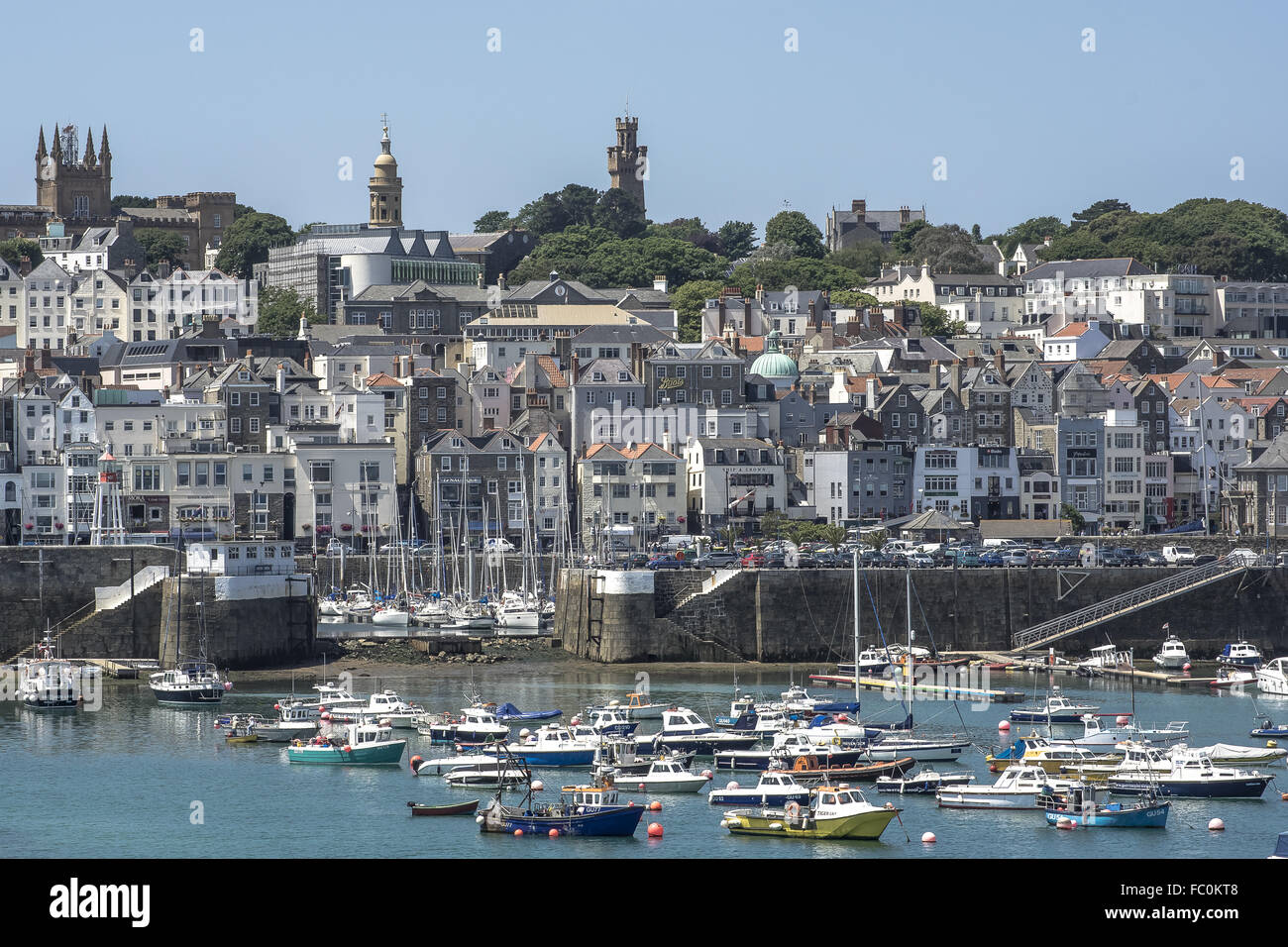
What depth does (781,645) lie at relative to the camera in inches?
2680

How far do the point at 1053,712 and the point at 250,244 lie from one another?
10051 centimetres

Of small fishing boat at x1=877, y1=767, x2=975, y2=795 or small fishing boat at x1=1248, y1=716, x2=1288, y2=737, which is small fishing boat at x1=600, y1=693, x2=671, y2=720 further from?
small fishing boat at x1=1248, y1=716, x2=1288, y2=737

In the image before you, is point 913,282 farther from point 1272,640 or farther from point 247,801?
point 247,801

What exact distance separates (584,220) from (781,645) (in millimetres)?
95620

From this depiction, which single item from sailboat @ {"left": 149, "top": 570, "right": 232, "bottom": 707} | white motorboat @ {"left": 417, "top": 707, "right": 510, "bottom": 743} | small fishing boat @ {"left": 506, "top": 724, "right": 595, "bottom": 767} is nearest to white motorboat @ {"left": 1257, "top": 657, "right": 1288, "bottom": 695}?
white motorboat @ {"left": 417, "top": 707, "right": 510, "bottom": 743}

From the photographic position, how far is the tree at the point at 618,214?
525ft

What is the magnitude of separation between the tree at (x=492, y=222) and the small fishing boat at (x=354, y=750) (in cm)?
11396

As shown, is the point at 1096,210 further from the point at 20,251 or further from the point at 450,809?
the point at 450,809

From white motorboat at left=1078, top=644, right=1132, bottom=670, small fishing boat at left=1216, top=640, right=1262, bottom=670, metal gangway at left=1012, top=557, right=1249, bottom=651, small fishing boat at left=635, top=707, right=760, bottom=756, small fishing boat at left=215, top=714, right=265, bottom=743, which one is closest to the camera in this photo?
small fishing boat at left=635, top=707, right=760, bottom=756

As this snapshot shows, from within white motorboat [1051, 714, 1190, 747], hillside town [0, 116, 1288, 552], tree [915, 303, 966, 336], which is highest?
tree [915, 303, 966, 336]

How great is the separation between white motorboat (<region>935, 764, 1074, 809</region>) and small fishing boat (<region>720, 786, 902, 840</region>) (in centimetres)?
325

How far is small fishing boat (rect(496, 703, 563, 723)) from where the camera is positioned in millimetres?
52344
